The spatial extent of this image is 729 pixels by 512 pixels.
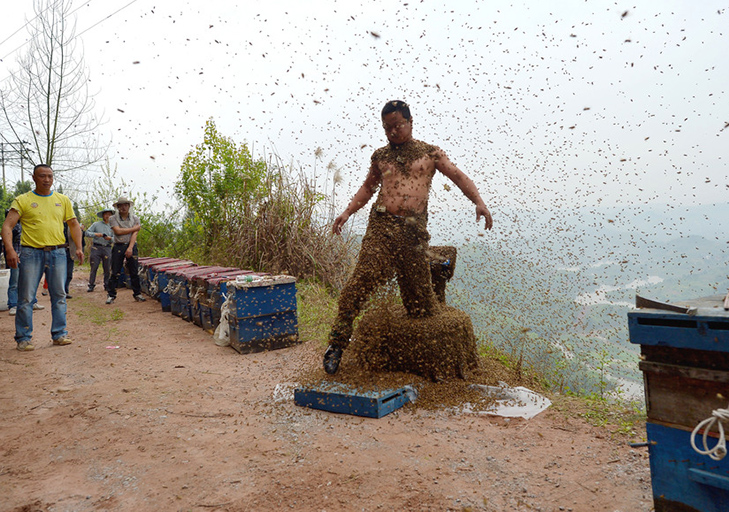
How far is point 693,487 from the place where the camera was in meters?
1.59

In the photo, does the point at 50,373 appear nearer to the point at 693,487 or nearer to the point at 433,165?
the point at 433,165

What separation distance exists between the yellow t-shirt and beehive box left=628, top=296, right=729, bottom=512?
220 inches

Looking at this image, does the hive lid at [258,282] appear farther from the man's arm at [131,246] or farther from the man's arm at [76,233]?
the man's arm at [131,246]

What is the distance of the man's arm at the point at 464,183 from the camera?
135 inches

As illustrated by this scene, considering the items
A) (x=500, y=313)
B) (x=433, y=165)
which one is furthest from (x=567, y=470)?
(x=500, y=313)

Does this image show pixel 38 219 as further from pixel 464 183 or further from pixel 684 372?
pixel 684 372

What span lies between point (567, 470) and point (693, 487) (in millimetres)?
826

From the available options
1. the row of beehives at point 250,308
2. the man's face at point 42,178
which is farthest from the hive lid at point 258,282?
the man's face at point 42,178

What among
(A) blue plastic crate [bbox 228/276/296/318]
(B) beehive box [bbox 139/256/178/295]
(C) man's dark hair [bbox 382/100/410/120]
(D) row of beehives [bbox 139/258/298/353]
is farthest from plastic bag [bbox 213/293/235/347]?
(B) beehive box [bbox 139/256/178/295]

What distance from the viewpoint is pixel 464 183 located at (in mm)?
3531

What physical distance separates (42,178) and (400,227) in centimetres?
413

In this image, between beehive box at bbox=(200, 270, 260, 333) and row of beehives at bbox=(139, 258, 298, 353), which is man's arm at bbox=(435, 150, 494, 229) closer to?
row of beehives at bbox=(139, 258, 298, 353)

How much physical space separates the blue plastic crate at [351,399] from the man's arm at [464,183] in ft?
4.49

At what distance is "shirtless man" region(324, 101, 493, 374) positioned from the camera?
3512 mm
